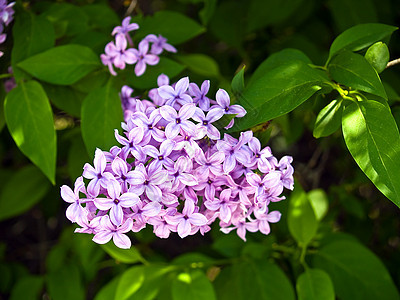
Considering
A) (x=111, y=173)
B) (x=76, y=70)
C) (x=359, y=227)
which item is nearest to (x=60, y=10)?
(x=76, y=70)

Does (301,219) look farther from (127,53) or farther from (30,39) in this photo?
(30,39)

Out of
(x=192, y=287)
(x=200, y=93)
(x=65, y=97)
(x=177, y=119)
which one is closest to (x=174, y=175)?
(x=177, y=119)

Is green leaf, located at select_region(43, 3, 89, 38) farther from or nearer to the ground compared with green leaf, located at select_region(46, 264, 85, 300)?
farther from the ground

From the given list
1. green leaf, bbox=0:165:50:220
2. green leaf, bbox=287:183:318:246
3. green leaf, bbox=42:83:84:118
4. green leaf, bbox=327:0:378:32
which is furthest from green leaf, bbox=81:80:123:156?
green leaf, bbox=327:0:378:32

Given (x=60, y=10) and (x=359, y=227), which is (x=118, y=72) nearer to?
(x=60, y=10)

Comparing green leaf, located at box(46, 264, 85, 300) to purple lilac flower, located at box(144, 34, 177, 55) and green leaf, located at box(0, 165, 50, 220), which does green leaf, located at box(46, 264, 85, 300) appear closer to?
green leaf, located at box(0, 165, 50, 220)

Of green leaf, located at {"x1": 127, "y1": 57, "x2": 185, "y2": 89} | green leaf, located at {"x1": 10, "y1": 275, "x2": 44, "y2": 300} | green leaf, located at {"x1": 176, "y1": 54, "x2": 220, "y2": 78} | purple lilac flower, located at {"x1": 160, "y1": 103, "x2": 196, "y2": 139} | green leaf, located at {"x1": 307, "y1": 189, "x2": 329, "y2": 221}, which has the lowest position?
green leaf, located at {"x1": 10, "y1": 275, "x2": 44, "y2": 300}
